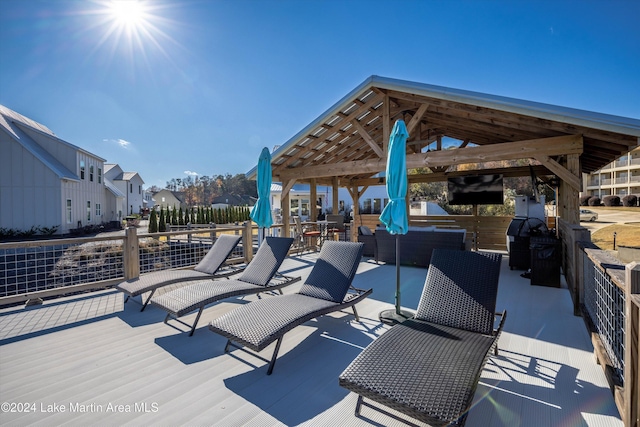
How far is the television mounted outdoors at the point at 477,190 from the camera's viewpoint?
400 inches

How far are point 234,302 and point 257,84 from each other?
12722 mm

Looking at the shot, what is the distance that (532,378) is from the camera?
8.12ft

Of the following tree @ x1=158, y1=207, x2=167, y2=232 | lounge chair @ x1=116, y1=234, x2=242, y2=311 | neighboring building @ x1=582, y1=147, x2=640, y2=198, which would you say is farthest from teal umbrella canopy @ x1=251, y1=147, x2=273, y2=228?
neighboring building @ x1=582, y1=147, x2=640, y2=198

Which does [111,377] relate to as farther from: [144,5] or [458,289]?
[144,5]

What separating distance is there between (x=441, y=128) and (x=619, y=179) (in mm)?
40862

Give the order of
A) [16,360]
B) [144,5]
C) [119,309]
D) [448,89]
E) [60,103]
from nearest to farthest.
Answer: [16,360], [119,309], [448,89], [144,5], [60,103]

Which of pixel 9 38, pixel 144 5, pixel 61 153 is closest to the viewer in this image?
pixel 144 5

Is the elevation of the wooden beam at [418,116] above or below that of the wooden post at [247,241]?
above

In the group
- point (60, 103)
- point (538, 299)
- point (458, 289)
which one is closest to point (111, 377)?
point (458, 289)

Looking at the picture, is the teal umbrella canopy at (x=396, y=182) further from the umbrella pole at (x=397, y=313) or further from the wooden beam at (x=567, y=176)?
the wooden beam at (x=567, y=176)

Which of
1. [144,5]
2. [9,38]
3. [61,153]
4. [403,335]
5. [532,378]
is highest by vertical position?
[9,38]

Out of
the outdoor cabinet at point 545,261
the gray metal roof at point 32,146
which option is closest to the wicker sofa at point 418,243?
the outdoor cabinet at point 545,261

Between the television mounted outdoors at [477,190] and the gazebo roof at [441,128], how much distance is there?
144 cm

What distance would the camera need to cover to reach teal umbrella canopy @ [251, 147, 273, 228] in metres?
6.18
